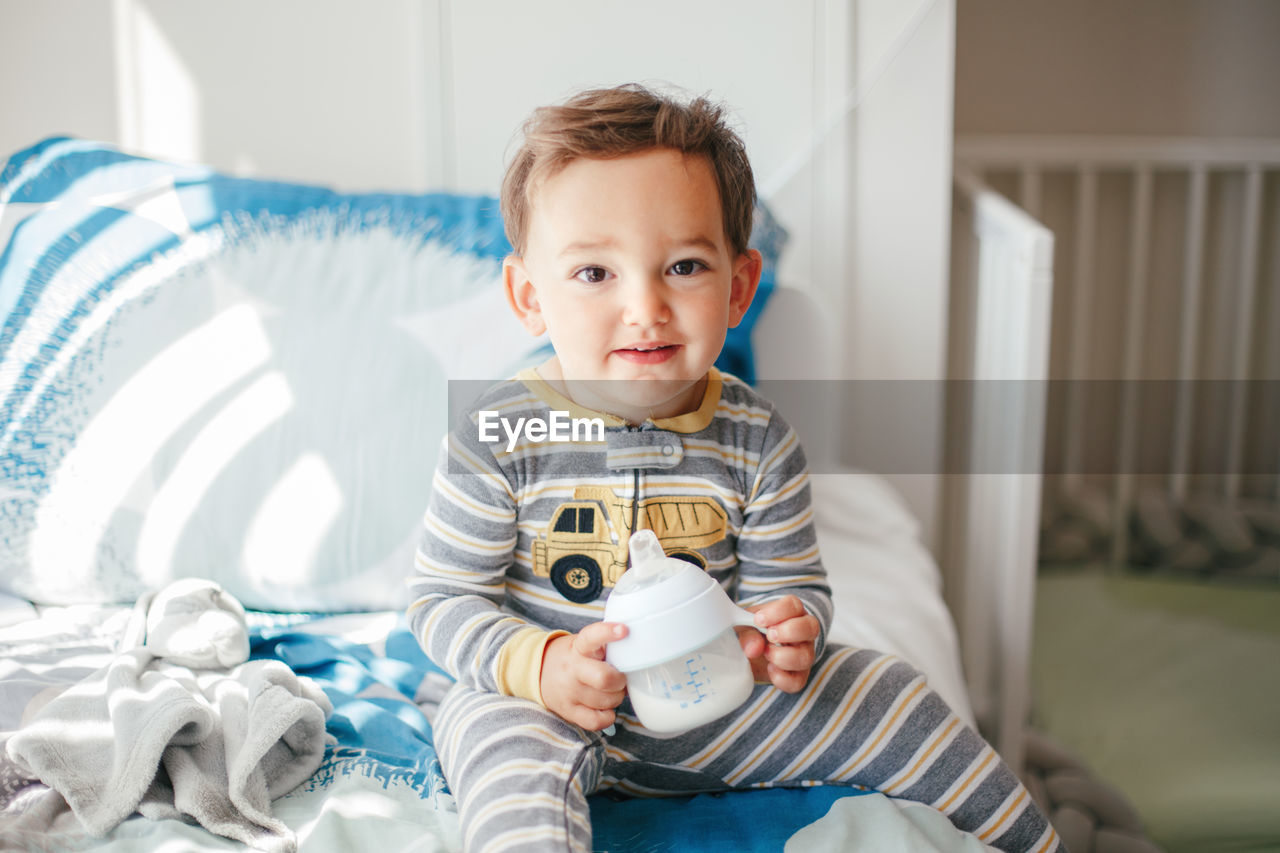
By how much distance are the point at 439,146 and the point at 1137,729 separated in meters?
1.17

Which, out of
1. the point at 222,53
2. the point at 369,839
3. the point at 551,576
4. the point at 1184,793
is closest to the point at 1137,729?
the point at 1184,793

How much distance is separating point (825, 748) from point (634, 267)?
366 millimetres

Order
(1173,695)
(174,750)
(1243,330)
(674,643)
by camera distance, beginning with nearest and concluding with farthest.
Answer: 1. (674,643)
2. (174,750)
3. (1173,695)
4. (1243,330)

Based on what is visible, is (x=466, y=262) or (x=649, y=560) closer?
(x=649, y=560)

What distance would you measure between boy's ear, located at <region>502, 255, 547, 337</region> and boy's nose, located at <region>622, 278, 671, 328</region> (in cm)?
8

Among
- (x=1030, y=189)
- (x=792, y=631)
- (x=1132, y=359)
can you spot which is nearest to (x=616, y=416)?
(x=792, y=631)

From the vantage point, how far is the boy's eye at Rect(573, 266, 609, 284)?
507mm

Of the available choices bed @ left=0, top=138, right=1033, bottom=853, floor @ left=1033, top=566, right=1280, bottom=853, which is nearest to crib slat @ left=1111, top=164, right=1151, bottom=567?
floor @ left=1033, top=566, right=1280, bottom=853

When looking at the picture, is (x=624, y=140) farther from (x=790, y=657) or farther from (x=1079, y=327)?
(x=1079, y=327)

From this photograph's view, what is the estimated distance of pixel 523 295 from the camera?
57cm

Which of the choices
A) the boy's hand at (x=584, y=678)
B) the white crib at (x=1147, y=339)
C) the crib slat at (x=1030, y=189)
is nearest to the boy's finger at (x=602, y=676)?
the boy's hand at (x=584, y=678)

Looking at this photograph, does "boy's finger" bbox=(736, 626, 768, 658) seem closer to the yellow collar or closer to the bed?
the yellow collar

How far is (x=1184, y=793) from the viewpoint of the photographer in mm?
968

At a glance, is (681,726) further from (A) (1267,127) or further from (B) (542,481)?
(A) (1267,127)
